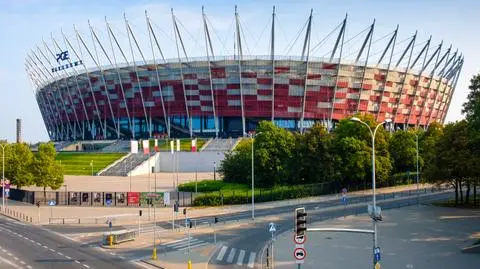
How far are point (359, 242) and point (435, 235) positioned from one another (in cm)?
711

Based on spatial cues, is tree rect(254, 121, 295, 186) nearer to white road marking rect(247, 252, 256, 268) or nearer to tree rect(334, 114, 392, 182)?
tree rect(334, 114, 392, 182)

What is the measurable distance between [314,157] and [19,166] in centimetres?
4667

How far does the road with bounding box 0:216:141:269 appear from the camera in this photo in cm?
3469

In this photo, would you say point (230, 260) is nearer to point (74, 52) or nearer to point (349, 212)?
point (349, 212)

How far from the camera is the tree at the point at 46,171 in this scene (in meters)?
76.2

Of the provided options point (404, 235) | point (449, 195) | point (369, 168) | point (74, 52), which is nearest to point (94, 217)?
point (404, 235)

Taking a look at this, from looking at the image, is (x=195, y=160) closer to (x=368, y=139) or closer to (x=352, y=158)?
(x=368, y=139)

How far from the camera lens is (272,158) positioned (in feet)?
253

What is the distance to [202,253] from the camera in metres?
38.9

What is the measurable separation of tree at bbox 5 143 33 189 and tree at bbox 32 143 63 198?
4.47 feet

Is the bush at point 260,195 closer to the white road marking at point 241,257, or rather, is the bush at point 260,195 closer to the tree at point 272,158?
the tree at point 272,158

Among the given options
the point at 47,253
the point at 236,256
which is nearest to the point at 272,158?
the point at 236,256

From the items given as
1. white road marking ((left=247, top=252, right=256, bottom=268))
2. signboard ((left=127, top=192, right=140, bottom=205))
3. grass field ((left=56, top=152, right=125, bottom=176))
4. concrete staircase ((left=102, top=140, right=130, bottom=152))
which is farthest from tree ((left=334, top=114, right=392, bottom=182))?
concrete staircase ((left=102, top=140, right=130, bottom=152))

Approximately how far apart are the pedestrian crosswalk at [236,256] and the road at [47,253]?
647cm
